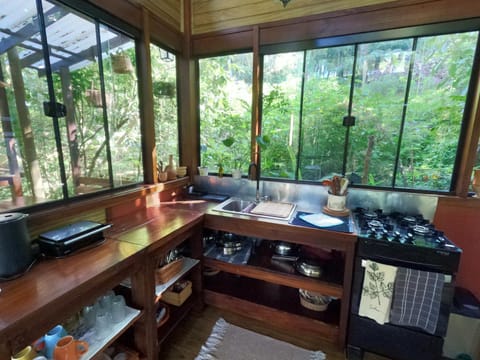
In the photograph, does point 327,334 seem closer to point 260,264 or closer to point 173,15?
point 260,264

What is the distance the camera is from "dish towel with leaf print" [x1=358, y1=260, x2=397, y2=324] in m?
1.40

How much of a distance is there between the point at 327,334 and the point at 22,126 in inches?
92.7

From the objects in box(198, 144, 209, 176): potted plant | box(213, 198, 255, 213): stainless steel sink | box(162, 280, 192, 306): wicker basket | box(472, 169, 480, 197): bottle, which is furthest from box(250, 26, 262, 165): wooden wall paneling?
box(472, 169, 480, 197): bottle

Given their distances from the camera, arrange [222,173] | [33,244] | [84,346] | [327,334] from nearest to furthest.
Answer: [84,346], [33,244], [327,334], [222,173]

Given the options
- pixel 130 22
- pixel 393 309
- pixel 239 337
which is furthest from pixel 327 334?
pixel 130 22

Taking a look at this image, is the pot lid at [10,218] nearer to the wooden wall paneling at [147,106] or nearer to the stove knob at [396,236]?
the wooden wall paneling at [147,106]

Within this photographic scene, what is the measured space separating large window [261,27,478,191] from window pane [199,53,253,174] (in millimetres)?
219

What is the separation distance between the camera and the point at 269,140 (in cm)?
219

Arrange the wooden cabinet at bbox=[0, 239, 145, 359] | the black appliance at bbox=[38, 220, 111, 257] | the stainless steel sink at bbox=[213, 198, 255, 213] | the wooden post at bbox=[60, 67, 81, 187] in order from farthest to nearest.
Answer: the stainless steel sink at bbox=[213, 198, 255, 213] < the wooden post at bbox=[60, 67, 81, 187] < the black appliance at bbox=[38, 220, 111, 257] < the wooden cabinet at bbox=[0, 239, 145, 359]

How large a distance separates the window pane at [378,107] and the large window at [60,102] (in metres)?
1.89

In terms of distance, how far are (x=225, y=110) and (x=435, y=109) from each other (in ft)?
5.91

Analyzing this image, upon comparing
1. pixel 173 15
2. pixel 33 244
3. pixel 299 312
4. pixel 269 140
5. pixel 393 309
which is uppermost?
pixel 173 15

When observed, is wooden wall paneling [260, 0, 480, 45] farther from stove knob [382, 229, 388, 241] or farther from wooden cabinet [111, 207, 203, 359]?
wooden cabinet [111, 207, 203, 359]

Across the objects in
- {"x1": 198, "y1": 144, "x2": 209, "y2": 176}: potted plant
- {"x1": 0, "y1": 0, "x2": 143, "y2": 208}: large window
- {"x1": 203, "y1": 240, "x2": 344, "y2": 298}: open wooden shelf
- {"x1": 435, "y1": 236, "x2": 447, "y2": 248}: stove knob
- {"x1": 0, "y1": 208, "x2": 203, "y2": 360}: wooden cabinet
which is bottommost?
{"x1": 203, "y1": 240, "x2": 344, "y2": 298}: open wooden shelf
